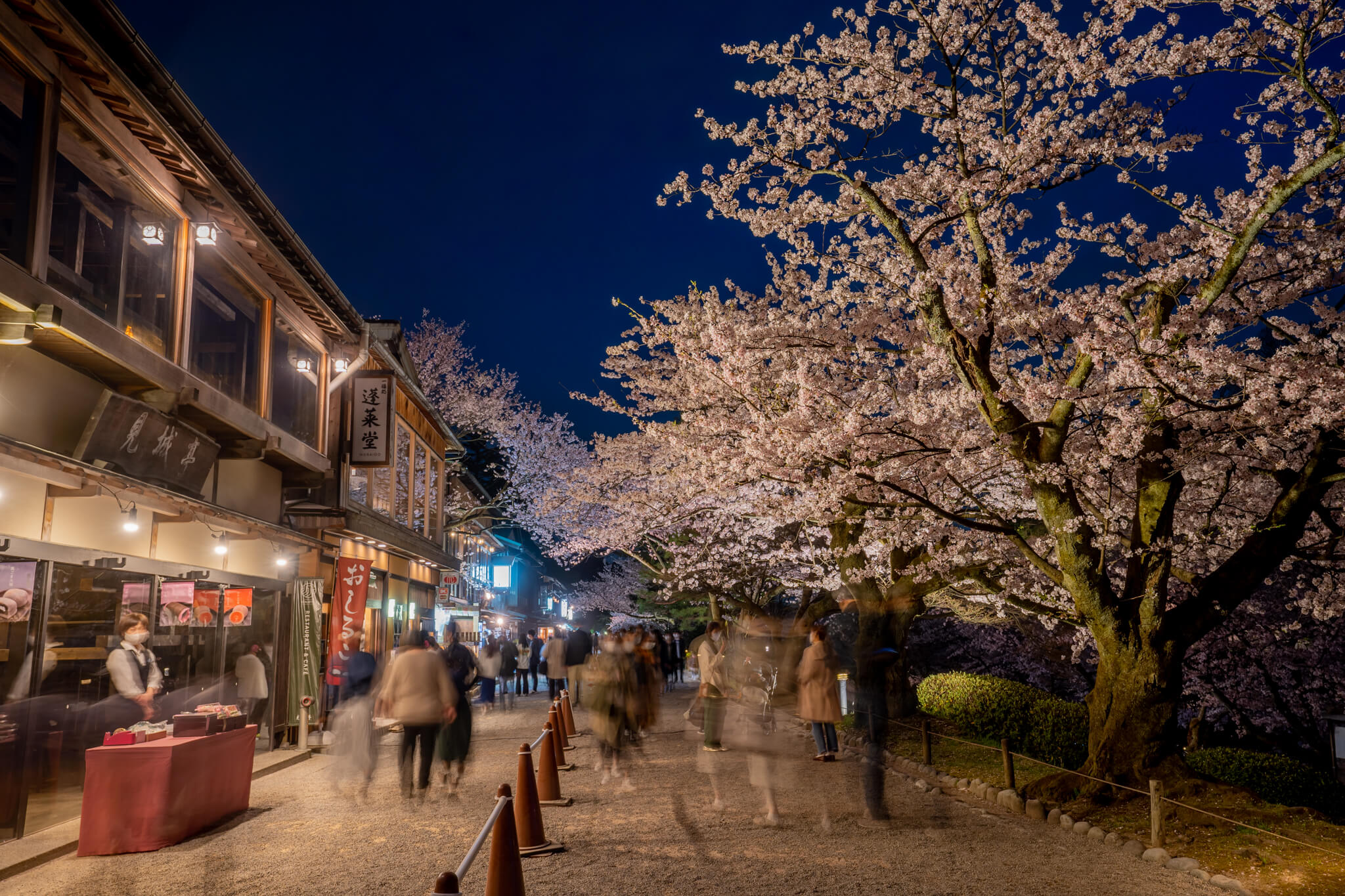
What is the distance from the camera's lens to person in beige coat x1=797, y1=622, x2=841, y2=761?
1007 cm

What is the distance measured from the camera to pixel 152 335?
34.1ft

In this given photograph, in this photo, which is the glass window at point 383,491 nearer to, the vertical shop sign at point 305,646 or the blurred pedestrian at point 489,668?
the blurred pedestrian at point 489,668

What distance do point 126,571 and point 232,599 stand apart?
114 inches

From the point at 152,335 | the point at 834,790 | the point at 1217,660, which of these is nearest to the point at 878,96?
the point at 834,790

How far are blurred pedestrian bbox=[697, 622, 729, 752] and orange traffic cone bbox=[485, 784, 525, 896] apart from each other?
7358mm

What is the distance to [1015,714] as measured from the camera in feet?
48.2

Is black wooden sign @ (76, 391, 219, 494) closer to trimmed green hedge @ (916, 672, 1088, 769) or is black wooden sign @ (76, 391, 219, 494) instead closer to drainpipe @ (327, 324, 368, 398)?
drainpipe @ (327, 324, 368, 398)

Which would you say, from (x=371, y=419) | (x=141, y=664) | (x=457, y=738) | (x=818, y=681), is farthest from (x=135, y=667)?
(x=371, y=419)

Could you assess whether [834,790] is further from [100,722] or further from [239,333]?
[239,333]

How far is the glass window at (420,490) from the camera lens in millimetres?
23469

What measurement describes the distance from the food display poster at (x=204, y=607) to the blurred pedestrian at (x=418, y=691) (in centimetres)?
396

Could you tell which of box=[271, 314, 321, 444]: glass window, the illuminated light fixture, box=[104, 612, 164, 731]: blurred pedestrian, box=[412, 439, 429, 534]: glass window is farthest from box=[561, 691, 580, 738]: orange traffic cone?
the illuminated light fixture

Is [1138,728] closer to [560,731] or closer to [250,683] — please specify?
[560,731]

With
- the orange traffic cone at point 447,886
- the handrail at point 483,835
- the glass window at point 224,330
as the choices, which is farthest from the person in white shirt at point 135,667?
the orange traffic cone at point 447,886
